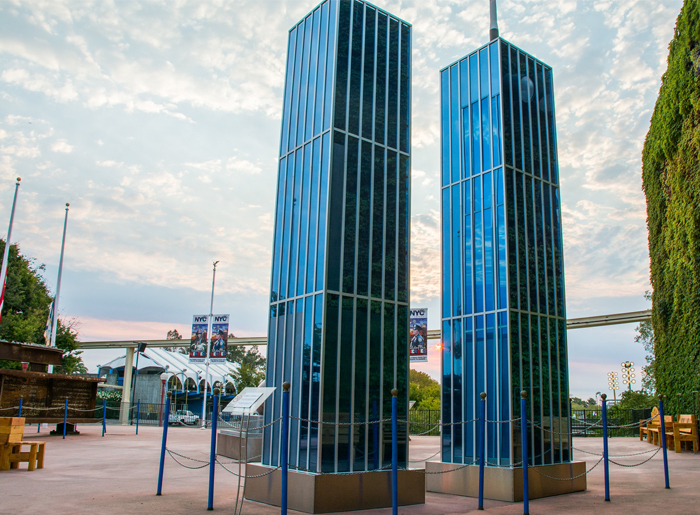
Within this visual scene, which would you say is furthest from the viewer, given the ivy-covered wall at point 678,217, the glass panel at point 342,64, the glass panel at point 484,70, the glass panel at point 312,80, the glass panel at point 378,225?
the ivy-covered wall at point 678,217

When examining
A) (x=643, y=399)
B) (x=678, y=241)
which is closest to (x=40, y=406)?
(x=678, y=241)

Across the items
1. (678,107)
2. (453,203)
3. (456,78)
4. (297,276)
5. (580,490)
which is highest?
(678,107)

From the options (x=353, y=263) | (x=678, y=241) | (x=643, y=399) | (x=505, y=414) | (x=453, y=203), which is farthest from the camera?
(x=643, y=399)

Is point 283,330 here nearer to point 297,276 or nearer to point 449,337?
point 297,276

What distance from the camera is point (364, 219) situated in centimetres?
935

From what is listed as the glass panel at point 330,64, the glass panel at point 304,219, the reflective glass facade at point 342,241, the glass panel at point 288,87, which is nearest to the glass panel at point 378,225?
the reflective glass facade at point 342,241

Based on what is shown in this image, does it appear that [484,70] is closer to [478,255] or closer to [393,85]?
[393,85]

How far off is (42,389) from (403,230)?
1892 cm

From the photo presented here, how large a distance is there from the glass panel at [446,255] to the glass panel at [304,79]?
4.15 m

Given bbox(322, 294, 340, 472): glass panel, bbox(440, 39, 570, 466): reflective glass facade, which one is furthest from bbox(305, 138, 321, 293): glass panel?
bbox(440, 39, 570, 466): reflective glass facade

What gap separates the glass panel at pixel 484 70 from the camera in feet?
40.3

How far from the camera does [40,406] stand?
21750 millimetres

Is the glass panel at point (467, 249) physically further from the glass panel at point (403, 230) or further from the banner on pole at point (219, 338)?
the banner on pole at point (219, 338)

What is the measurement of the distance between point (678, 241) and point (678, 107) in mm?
5211
